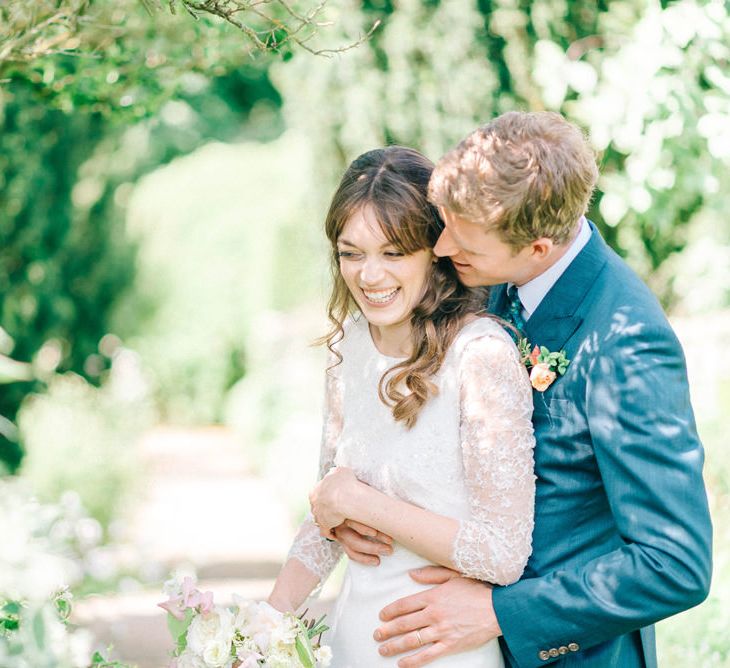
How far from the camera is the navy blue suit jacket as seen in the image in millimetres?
1938

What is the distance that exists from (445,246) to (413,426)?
1.34ft

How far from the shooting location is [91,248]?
10180mm

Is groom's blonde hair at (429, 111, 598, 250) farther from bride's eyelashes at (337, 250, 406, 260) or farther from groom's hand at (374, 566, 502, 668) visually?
groom's hand at (374, 566, 502, 668)

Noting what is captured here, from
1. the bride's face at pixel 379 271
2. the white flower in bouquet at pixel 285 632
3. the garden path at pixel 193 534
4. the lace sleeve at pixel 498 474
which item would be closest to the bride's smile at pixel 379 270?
the bride's face at pixel 379 271

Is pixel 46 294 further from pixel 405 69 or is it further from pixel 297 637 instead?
pixel 297 637

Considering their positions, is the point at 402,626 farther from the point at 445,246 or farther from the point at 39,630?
the point at 39,630

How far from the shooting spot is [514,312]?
7.68 ft

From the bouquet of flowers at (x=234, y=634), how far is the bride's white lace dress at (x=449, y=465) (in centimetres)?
27

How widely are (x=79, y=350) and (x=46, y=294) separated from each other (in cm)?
109

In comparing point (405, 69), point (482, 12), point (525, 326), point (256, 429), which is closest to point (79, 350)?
point (256, 429)

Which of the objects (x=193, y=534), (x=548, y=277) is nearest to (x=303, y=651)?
(x=548, y=277)

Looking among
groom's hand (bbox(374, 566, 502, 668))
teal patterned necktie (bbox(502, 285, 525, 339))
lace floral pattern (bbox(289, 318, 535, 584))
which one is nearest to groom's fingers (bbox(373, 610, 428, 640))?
groom's hand (bbox(374, 566, 502, 668))

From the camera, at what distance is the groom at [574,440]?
1945 millimetres

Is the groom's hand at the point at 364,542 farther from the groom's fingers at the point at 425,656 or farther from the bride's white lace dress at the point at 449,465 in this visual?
the groom's fingers at the point at 425,656
